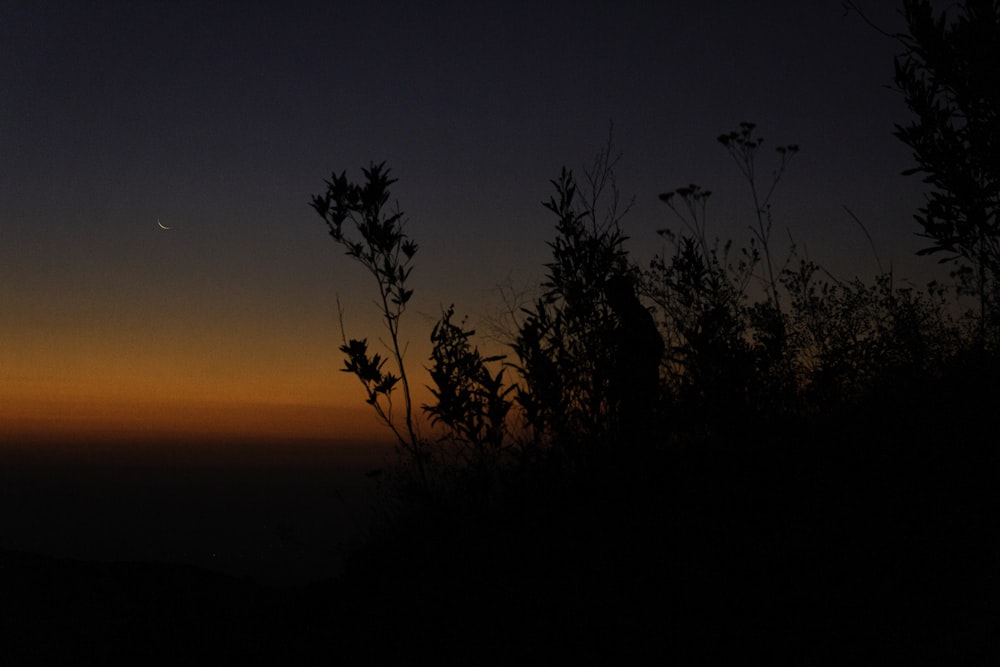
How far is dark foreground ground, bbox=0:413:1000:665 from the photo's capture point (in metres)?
4.11

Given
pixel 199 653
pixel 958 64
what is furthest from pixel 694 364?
pixel 199 653

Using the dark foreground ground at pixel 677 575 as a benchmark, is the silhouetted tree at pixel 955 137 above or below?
above

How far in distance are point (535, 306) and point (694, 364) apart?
5.57 feet

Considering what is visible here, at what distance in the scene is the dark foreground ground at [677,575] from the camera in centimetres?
411

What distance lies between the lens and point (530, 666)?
165 inches

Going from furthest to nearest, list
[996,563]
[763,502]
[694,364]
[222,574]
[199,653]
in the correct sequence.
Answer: [222,574] → [694,364] → [199,653] → [763,502] → [996,563]

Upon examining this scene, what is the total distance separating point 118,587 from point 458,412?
4842 millimetres

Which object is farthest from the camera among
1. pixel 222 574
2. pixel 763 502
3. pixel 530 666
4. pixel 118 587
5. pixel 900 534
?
pixel 222 574

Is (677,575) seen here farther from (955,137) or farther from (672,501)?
(955,137)

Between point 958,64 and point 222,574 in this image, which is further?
point 222,574

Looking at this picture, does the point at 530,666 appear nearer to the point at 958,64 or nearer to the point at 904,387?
the point at 904,387

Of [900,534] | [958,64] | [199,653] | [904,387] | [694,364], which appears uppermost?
[958,64]

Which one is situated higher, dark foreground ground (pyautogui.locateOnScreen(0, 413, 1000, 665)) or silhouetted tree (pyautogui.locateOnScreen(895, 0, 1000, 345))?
silhouetted tree (pyautogui.locateOnScreen(895, 0, 1000, 345))

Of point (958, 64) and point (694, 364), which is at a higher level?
point (958, 64)
